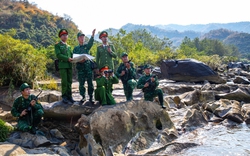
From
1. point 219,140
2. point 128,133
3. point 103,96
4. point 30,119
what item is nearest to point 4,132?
point 30,119

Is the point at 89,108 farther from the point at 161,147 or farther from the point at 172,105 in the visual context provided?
the point at 172,105

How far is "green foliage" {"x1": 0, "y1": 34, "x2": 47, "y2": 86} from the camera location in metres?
10.3

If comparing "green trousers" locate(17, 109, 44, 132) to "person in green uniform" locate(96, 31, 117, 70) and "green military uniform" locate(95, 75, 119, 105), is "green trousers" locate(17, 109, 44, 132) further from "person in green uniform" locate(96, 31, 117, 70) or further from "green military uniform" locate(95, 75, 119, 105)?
"person in green uniform" locate(96, 31, 117, 70)

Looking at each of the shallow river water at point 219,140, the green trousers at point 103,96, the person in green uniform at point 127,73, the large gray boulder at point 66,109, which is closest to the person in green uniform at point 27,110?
the large gray boulder at point 66,109

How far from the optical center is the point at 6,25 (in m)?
44.6

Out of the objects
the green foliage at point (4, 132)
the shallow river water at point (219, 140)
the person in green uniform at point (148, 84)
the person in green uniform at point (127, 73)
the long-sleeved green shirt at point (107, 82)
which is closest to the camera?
the green foliage at point (4, 132)

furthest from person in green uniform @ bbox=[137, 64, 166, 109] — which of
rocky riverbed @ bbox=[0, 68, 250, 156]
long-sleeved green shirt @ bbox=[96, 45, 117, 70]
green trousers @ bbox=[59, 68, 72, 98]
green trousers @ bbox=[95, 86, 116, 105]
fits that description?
green trousers @ bbox=[59, 68, 72, 98]

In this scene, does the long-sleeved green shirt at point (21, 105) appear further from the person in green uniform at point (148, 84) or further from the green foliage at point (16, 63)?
the green foliage at point (16, 63)

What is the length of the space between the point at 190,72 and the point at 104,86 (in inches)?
500

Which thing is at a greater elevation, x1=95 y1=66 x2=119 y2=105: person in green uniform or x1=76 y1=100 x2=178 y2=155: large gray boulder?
x1=95 y1=66 x2=119 y2=105: person in green uniform

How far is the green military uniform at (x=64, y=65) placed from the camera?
624 cm

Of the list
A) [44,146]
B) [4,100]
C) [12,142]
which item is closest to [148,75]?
[44,146]

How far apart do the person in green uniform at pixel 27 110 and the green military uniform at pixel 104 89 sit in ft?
4.91

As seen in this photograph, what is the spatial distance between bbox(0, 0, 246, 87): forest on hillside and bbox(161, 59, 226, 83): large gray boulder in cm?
680
